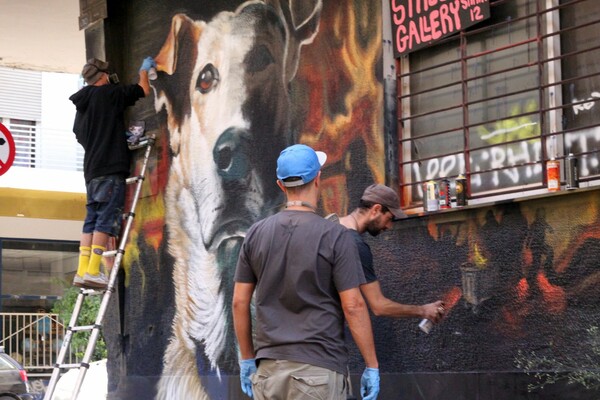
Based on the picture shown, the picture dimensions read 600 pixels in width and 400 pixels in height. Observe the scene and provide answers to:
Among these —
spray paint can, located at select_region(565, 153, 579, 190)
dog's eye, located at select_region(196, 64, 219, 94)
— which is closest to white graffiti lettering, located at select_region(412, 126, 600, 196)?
spray paint can, located at select_region(565, 153, 579, 190)

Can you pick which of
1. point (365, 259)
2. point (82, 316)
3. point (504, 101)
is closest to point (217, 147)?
point (504, 101)

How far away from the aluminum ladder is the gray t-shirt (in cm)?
409

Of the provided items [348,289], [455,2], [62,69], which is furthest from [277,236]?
[62,69]

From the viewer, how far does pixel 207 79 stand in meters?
9.45

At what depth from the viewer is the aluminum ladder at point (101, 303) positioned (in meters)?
9.09

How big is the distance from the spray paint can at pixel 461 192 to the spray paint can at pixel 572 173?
0.79 metres

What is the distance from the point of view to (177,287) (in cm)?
964

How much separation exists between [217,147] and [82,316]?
12.1 metres

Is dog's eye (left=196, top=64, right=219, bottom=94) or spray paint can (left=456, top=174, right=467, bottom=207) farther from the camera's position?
dog's eye (left=196, top=64, right=219, bottom=94)

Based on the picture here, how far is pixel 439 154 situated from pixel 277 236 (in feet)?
8.28

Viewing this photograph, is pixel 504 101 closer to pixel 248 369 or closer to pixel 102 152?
pixel 248 369

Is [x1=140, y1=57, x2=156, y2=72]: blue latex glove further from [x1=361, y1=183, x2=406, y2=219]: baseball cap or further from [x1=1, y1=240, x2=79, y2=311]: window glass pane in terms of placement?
[x1=1, y1=240, x2=79, y2=311]: window glass pane

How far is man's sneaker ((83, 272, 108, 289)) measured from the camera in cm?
927

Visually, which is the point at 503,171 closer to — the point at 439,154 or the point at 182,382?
the point at 439,154
